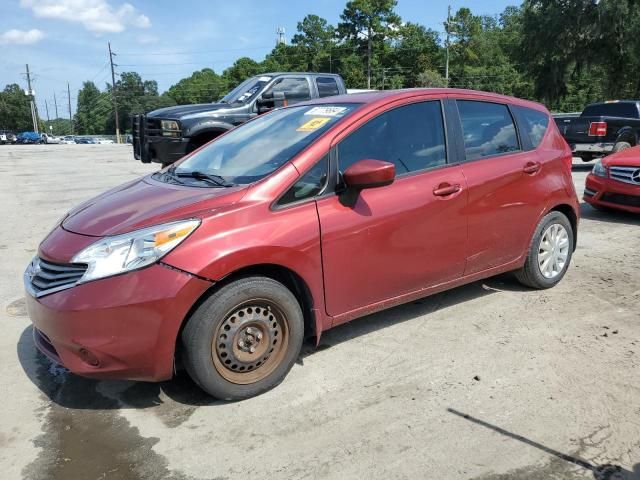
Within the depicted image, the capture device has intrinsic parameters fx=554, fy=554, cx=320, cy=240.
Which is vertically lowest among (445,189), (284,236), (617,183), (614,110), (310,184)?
(617,183)

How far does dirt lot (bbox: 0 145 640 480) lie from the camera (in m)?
2.59

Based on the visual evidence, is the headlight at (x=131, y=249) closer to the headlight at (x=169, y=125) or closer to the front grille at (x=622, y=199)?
the headlight at (x=169, y=125)

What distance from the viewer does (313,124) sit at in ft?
12.2

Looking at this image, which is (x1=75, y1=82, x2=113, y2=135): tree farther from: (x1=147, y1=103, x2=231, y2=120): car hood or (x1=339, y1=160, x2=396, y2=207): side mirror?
(x1=339, y1=160, x2=396, y2=207): side mirror

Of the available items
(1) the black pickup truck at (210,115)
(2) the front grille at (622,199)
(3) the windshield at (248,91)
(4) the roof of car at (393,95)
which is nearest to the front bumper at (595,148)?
(2) the front grille at (622,199)

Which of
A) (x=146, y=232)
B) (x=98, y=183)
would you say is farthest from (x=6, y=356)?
(x=98, y=183)

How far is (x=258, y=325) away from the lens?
10.3 feet

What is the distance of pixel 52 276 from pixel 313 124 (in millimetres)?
1851

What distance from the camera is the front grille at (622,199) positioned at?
24.7ft

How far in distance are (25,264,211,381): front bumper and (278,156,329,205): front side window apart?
0.73 m

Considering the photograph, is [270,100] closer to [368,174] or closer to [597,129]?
[368,174]

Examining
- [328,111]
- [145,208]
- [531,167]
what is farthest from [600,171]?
[145,208]

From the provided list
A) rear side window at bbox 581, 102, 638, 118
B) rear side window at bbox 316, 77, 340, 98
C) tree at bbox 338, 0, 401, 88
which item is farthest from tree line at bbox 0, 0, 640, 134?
rear side window at bbox 316, 77, 340, 98

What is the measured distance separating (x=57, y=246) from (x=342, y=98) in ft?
7.24
